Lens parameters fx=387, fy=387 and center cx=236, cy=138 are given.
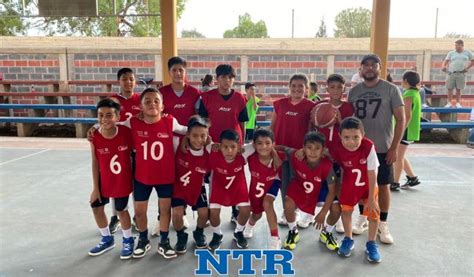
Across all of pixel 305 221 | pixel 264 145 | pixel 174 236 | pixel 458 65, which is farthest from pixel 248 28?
pixel 264 145

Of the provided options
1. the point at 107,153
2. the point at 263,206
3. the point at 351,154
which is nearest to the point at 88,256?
the point at 107,153

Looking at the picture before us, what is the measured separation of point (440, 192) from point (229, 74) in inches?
128

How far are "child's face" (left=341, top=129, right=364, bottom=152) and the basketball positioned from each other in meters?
0.23

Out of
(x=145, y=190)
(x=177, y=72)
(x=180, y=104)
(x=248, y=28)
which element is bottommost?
(x=145, y=190)

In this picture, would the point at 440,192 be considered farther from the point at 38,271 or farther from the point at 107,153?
the point at 38,271

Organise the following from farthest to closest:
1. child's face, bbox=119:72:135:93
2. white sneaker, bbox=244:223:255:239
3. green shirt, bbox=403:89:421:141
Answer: green shirt, bbox=403:89:421:141 < white sneaker, bbox=244:223:255:239 < child's face, bbox=119:72:135:93

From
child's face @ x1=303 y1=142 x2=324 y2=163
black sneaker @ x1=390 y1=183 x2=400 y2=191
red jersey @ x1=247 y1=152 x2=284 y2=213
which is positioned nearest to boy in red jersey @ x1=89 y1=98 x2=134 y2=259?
red jersey @ x1=247 y1=152 x2=284 y2=213

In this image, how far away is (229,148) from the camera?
300 centimetres

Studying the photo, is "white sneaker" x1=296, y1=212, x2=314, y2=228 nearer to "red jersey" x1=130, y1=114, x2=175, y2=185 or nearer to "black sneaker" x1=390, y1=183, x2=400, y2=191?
"red jersey" x1=130, y1=114, x2=175, y2=185

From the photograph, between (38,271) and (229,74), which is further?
(229,74)

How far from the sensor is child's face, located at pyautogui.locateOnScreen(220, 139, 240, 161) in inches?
118

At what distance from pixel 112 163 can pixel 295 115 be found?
1.51 meters

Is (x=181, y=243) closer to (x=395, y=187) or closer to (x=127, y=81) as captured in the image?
(x=127, y=81)

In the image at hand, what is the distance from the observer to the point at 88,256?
10.1ft
